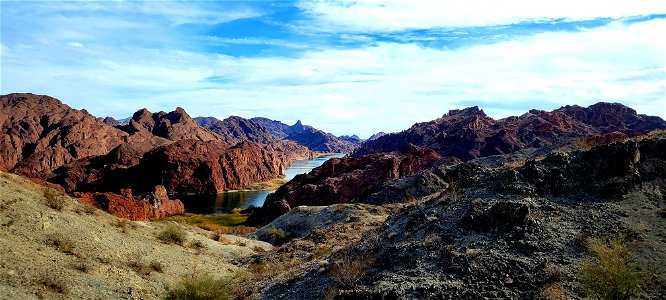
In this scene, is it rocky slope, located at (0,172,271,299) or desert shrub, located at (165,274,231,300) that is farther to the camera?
desert shrub, located at (165,274,231,300)

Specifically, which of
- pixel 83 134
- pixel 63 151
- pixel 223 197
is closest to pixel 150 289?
pixel 223 197

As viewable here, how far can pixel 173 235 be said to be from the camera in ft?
98.1

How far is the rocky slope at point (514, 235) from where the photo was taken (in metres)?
16.1

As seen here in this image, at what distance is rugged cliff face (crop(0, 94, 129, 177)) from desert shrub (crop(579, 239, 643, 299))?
158 metres

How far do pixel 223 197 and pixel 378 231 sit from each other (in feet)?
397

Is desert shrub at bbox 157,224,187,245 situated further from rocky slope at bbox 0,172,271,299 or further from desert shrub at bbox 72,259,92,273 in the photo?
desert shrub at bbox 72,259,92,273

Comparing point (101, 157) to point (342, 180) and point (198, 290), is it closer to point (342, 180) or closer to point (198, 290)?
point (342, 180)

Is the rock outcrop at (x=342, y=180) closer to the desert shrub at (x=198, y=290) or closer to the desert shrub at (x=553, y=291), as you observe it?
the desert shrub at (x=198, y=290)

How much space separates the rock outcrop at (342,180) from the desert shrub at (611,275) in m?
54.2

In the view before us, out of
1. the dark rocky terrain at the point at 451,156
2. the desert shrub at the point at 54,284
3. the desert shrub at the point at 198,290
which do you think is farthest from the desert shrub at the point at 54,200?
the dark rocky terrain at the point at 451,156

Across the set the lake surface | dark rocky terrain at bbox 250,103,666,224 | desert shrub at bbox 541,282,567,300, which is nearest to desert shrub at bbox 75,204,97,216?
desert shrub at bbox 541,282,567,300

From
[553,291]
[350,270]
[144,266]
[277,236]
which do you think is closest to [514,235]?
[553,291]

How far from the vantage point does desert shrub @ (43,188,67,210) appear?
25330 mm

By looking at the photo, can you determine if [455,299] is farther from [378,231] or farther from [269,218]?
[269,218]
